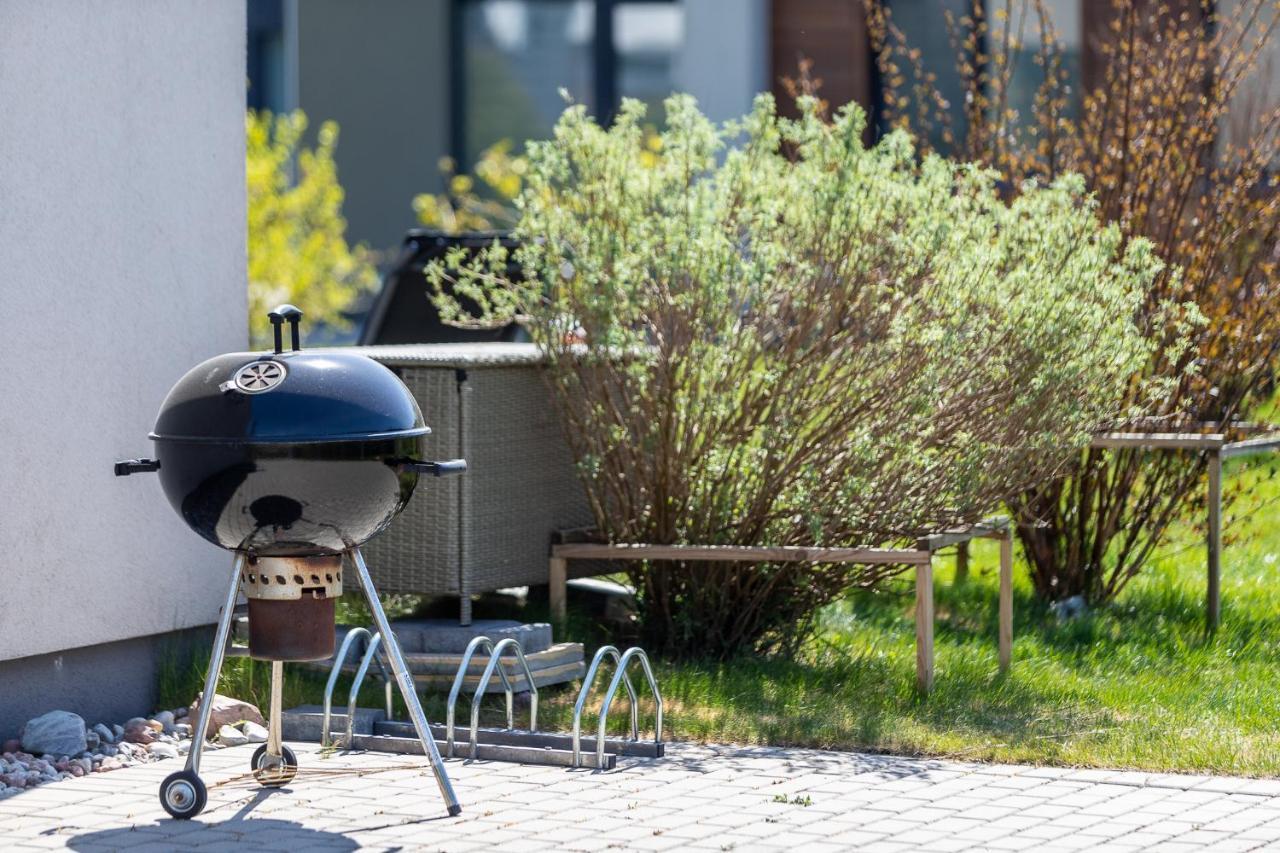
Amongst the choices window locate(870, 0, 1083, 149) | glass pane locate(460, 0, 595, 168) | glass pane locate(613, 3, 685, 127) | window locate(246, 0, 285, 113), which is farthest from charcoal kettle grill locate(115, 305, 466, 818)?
window locate(246, 0, 285, 113)

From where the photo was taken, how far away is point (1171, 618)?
822 centimetres

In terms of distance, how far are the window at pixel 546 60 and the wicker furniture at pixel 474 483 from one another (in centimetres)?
1169

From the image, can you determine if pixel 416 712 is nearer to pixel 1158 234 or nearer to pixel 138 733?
pixel 138 733

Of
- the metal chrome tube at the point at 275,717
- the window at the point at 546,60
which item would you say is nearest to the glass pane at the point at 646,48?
the window at the point at 546,60

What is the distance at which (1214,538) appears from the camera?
25.7 feet

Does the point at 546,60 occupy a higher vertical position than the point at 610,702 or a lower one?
higher

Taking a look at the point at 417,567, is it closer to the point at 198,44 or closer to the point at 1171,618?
the point at 198,44

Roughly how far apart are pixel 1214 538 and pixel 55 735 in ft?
14.6

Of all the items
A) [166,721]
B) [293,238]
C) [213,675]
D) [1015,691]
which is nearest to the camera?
[213,675]

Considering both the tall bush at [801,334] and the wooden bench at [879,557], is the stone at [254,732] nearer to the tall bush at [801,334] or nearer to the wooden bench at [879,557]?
the wooden bench at [879,557]

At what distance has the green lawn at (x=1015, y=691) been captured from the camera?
605 cm

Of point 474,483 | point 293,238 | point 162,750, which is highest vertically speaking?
point 293,238

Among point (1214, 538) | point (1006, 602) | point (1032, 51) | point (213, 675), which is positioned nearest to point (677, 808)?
point (213, 675)

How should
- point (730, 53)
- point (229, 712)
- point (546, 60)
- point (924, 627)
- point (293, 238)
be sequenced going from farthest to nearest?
1. point (546, 60)
2. point (293, 238)
3. point (730, 53)
4. point (924, 627)
5. point (229, 712)
